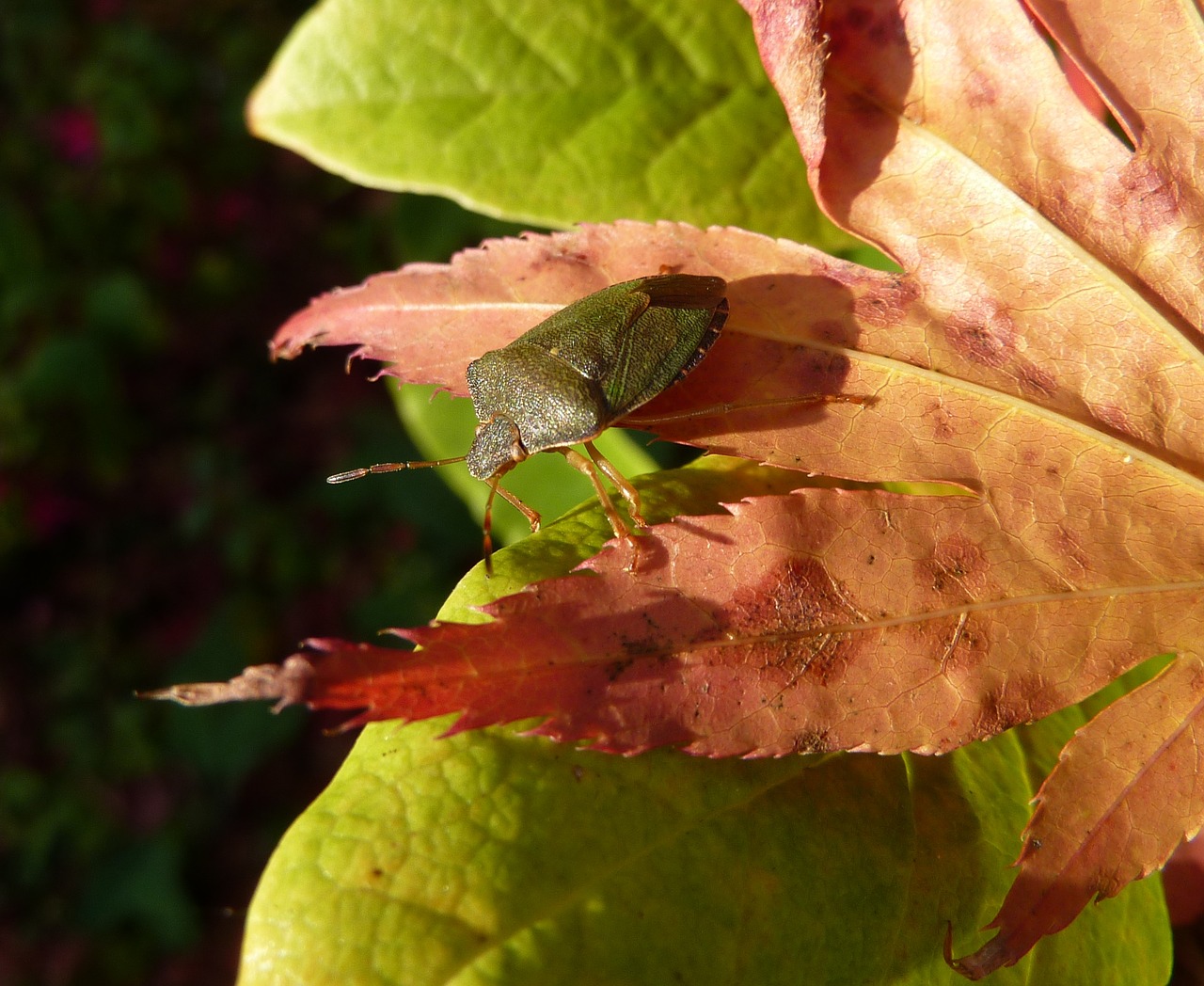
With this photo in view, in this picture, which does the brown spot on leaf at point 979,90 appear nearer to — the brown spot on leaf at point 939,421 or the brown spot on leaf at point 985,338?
the brown spot on leaf at point 985,338

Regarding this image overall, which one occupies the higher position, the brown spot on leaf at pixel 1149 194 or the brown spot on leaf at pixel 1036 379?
the brown spot on leaf at pixel 1149 194

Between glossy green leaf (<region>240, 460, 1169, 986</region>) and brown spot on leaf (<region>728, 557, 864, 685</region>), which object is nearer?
glossy green leaf (<region>240, 460, 1169, 986</region>)

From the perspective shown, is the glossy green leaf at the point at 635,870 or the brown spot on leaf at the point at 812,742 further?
the brown spot on leaf at the point at 812,742

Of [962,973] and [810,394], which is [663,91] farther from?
[962,973]

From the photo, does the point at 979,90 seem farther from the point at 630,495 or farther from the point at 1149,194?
the point at 630,495

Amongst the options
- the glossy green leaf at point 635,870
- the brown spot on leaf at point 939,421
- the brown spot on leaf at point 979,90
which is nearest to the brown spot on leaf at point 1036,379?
the brown spot on leaf at point 939,421

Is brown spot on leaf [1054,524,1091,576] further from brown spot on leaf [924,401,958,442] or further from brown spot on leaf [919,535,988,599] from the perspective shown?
brown spot on leaf [924,401,958,442]

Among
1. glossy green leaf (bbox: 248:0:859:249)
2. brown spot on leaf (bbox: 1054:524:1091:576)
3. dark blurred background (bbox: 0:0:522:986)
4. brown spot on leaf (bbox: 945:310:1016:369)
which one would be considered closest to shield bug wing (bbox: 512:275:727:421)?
glossy green leaf (bbox: 248:0:859:249)
